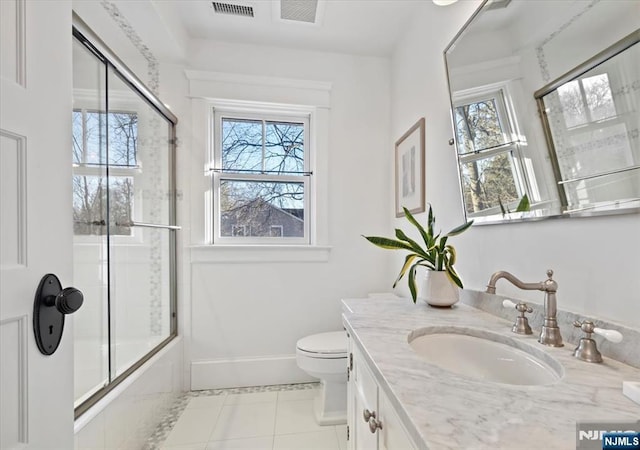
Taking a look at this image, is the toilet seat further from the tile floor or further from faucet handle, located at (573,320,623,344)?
faucet handle, located at (573,320,623,344)

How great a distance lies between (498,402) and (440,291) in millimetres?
672

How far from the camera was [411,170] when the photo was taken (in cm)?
179

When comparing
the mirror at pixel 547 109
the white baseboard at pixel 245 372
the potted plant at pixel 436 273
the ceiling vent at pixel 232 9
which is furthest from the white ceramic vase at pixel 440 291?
the ceiling vent at pixel 232 9

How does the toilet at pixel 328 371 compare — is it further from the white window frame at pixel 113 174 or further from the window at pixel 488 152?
the white window frame at pixel 113 174

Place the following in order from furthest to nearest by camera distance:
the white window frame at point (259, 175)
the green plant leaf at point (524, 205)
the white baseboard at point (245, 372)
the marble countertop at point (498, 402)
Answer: the white window frame at point (259, 175) < the white baseboard at point (245, 372) < the green plant leaf at point (524, 205) < the marble countertop at point (498, 402)

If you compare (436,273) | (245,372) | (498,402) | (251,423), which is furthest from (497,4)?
(245,372)

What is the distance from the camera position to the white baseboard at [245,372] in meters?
1.93

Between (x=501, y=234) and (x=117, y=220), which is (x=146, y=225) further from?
(x=501, y=234)

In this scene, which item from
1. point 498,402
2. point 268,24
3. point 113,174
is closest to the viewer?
point 498,402

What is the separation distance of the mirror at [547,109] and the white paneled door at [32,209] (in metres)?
1.22

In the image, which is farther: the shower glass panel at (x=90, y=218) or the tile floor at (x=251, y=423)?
the tile floor at (x=251, y=423)

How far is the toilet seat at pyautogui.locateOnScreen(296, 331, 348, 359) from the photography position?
1.55m

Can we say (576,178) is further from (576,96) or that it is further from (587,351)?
(587,351)

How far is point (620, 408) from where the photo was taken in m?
0.47
